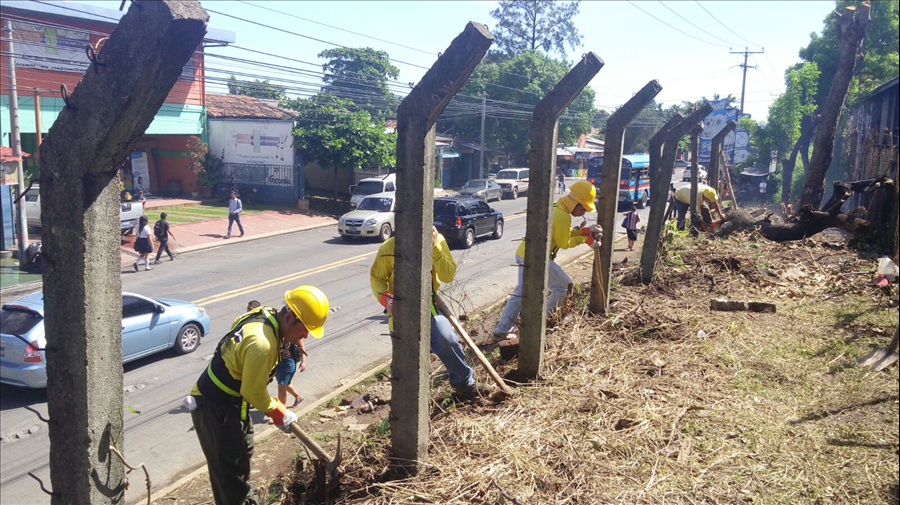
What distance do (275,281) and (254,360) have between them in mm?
11693

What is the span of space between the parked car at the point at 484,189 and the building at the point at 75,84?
1338 cm

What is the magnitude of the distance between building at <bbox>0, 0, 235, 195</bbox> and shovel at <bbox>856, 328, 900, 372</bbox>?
16.7 meters

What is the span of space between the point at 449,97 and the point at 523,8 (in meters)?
48.8

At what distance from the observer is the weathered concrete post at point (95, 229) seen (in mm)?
2807

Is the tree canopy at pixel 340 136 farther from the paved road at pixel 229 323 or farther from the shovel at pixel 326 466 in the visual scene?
the shovel at pixel 326 466

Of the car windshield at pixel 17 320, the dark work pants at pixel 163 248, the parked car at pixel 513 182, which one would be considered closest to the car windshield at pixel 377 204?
the dark work pants at pixel 163 248

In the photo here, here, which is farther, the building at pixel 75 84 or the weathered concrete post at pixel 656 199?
the building at pixel 75 84

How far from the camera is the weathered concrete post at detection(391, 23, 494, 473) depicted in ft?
13.2

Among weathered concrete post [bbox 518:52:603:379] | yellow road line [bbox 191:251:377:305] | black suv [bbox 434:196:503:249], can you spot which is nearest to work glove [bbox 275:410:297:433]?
weathered concrete post [bbox 518:52:603:379]

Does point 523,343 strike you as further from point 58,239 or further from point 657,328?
point 58,239

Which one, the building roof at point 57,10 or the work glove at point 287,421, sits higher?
the building roof at point 57,10

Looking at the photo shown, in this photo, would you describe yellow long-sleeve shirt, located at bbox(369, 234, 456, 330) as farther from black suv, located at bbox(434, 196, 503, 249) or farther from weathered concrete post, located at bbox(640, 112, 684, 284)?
black suv, located at bbox(434, 196, 503, 249)

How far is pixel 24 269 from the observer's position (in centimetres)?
1653

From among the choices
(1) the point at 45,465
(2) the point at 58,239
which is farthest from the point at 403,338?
(1) the point at 45,465
